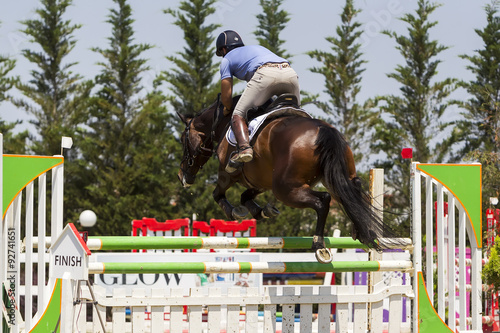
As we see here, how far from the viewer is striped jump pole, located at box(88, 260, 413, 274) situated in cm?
417

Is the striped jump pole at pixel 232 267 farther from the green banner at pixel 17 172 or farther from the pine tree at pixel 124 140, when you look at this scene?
the pine tree at pixel 124 140

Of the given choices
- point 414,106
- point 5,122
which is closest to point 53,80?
point 5,122

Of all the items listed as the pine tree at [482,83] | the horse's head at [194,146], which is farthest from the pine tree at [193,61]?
the horse's head at [194,146]

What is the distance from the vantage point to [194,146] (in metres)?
5.67

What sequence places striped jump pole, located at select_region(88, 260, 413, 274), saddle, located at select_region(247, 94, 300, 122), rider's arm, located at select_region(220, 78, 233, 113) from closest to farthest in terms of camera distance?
striped jump pole, located at select_region(88, 260, 413, 274)
saddle, located at select_region(247, 94, 300, 122)
rider's arm, located at select_region(220, 78, 233, 113)

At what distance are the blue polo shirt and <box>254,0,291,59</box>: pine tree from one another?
42.5 ft

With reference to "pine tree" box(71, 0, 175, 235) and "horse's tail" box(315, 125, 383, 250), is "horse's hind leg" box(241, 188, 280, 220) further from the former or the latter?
"pine tree" box(71, 0, 175, 235)

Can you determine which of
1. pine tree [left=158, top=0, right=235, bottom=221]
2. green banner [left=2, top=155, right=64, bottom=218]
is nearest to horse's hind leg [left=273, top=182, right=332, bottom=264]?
green banner [left=2, top=155, right=64, bottom=218]

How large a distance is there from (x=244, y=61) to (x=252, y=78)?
20 cm

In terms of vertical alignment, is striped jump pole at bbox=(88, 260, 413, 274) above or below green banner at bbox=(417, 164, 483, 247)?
below

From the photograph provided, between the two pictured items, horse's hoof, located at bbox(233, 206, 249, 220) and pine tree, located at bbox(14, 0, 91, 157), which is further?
pine tree, located at bbox(14, 0, 91, 157)

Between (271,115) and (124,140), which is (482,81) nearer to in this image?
(124,140)

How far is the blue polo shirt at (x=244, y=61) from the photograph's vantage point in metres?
5.02

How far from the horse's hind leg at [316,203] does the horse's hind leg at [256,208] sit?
2.24 feet
